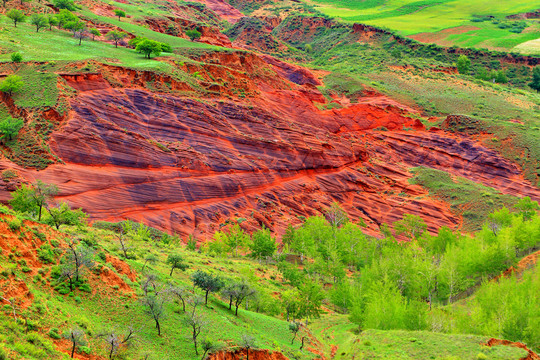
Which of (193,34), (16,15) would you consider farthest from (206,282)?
(193,34)

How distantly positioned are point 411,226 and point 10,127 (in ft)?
195

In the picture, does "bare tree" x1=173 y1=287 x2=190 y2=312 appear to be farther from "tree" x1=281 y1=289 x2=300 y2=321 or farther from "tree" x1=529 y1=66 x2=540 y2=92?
"tree" x1=529 y1=66 x2=540 y2=92

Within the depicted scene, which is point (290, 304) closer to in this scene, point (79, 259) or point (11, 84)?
point (79, 259)

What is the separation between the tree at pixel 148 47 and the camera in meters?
72.1

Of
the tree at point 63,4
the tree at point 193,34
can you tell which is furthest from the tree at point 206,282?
the tree at point 193,34

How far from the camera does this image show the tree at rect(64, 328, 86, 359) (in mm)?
18688

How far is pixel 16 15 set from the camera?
70.8 meters

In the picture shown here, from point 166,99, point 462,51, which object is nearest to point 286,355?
Answer: point 166,99

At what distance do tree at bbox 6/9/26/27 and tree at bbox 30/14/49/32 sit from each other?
169cm

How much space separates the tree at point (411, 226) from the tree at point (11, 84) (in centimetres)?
5898

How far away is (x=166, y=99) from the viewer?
6272 cm

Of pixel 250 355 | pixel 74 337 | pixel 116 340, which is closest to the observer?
pixel 74 337

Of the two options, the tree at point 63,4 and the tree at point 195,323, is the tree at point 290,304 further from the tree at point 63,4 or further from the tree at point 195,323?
the tree at point 63,4

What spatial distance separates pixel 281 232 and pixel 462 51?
412ft
